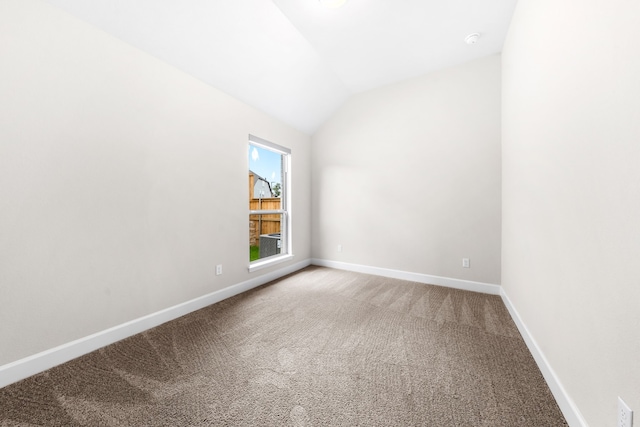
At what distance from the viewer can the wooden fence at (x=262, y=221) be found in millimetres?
3615

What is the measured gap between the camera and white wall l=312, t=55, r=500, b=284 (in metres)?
2.96

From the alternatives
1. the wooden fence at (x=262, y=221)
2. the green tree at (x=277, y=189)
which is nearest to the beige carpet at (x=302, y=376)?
the wooden fence at (x=262, y=221)

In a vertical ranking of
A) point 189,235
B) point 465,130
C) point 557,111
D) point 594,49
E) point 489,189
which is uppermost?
Result: point 465,130

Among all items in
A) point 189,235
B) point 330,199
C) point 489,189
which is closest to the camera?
point 189,235

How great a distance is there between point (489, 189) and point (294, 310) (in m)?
2.73

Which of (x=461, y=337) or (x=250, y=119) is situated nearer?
(x=461, y=337)

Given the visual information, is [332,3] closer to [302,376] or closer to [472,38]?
[472,38]

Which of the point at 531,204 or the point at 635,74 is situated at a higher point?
the point at 635,74

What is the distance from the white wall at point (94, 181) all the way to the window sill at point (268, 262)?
1.88 feet

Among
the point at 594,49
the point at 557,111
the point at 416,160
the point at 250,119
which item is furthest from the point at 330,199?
the point at 594,49

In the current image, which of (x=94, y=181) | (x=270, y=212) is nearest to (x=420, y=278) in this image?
(x=270, y=212)

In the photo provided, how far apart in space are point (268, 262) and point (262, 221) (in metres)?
0.69

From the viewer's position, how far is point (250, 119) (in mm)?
Result: 3100

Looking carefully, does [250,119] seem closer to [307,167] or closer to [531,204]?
[307,167]
